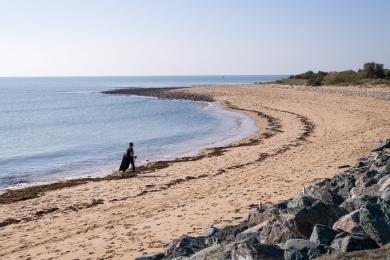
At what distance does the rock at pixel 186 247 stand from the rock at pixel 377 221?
2.58m

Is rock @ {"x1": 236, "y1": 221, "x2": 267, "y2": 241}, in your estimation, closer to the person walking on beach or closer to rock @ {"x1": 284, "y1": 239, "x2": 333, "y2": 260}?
rock @ {"x1": 284, "y1": 239, "x2": 333, "y2": 260}

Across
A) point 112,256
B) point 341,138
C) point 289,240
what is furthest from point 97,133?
point 289,240

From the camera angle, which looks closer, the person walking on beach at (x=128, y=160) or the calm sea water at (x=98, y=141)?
the person walking on beach at (x=128, y=160)

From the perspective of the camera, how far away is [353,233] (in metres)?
6.15

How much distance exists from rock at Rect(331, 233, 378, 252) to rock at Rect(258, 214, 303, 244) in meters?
0.74

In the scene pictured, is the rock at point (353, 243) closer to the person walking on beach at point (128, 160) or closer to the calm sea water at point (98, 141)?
the person walking on beach at point (128, 160)

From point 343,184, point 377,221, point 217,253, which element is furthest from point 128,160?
point 377,221

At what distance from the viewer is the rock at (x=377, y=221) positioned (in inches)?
238

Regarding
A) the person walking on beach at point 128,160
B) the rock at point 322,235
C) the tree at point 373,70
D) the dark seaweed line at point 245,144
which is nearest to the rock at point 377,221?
the rock at point 322,235

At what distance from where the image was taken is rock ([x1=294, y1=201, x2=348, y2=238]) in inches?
270

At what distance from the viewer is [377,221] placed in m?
6.30

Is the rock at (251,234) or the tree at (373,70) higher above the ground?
the tree at (373,70)

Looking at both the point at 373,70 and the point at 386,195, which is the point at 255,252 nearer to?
the point at 386,195

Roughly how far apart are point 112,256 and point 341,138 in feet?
60.2
